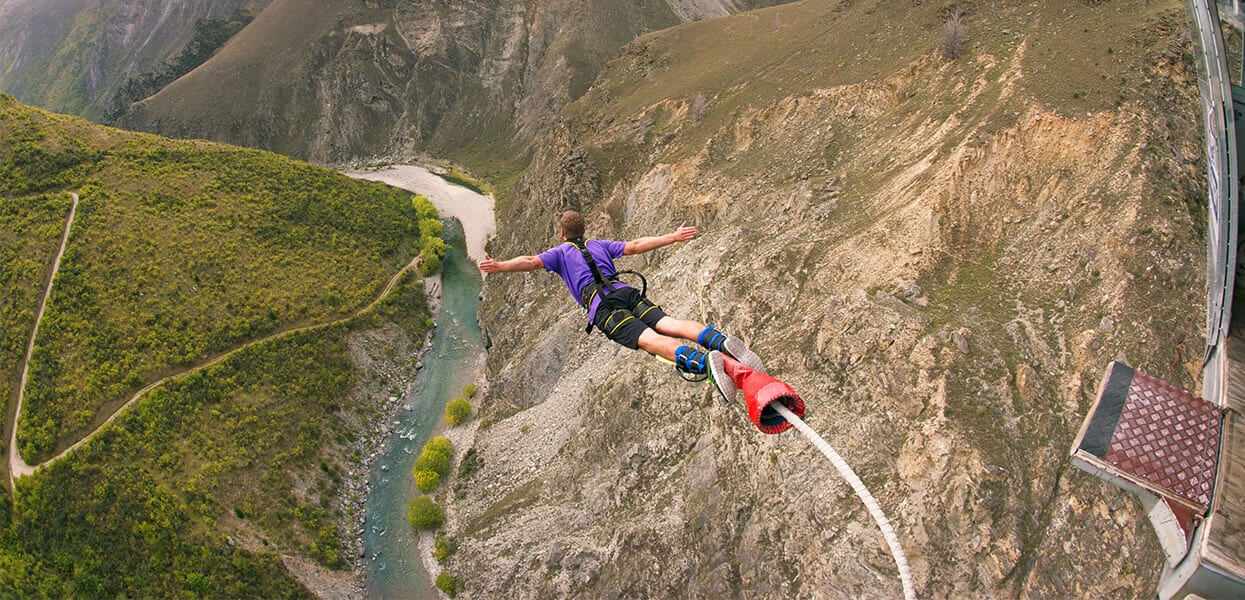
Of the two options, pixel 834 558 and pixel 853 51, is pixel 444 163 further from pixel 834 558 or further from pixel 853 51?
pixel 834 558

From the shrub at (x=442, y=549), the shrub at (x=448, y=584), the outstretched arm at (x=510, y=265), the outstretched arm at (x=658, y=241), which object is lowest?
the shrub at (x=448, y=584)

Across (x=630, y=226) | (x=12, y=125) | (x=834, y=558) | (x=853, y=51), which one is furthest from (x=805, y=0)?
(x=12, y=125)

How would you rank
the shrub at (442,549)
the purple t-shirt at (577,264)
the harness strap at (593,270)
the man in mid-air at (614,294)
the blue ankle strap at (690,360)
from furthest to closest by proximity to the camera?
the shrub at (442,549), the purple t-shirt at (577,264), the harness strap at (593,270), the man in mid-air at (614,294), the blue ankle strap at (690,360)

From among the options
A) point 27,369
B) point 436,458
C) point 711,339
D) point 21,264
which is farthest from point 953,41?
point 21,264

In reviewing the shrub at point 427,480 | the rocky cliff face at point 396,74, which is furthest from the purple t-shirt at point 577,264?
the rocky cliff face at point 396,74

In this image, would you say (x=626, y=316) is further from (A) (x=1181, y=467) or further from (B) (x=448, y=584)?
(B) (x=448, y=584)

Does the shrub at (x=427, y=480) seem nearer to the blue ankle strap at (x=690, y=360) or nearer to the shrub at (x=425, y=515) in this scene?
the shrub at (x=425, y=515)
